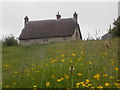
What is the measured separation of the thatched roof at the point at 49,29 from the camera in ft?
101

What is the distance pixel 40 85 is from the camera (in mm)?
4020

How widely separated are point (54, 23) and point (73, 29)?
4208 millimetres

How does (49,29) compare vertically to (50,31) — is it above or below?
above

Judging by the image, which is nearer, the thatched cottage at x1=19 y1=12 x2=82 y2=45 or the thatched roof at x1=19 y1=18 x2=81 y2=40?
the thatched cottage at x1=19 y1=12 x2=82 y2=45

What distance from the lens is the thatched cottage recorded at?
3038 centimetres

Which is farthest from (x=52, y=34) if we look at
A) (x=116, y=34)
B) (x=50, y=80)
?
(x=50, y=80)

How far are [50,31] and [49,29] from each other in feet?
2.30

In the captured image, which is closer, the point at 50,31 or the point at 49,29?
the point at 50,31

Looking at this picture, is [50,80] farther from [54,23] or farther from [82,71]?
[54,23]

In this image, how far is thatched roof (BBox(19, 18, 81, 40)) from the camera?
30.8m

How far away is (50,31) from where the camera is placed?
104 feet

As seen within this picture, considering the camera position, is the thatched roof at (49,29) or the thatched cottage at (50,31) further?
the thatched roof at (49,29)

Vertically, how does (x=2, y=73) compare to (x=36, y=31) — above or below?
below

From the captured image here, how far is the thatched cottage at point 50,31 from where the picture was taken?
99.7ft
